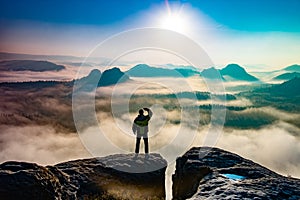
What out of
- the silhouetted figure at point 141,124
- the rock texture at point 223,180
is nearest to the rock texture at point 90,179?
the silhouetted figure at point 141,124

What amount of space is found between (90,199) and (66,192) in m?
1.54

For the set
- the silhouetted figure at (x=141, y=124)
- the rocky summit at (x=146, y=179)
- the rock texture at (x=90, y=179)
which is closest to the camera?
the rocky summit at (x=146, y=179)

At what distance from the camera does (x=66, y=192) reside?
21359 millimetres

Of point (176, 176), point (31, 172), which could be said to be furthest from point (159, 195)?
point (31, 172)

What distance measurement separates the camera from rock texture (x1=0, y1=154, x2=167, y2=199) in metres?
19.2

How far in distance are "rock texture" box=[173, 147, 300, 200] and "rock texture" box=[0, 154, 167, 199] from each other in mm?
2844

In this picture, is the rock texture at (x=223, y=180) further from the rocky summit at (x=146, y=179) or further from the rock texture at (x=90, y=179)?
the rock texture at (x=90, y=179)

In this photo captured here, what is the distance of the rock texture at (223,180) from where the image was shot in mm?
14300

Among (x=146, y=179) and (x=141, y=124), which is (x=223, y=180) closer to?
(x=146, y=179)

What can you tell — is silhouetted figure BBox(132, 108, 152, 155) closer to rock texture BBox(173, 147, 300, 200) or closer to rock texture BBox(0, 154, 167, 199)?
rock texture BBox(0, 154, 167, 199)

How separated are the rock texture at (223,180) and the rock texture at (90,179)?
284 cm

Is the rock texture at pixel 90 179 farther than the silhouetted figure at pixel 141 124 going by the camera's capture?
No

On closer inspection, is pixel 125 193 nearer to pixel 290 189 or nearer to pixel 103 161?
pixel 103 161

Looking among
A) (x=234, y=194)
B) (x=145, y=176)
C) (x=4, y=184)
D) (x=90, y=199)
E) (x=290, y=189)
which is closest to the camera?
(x=234, y=194)
